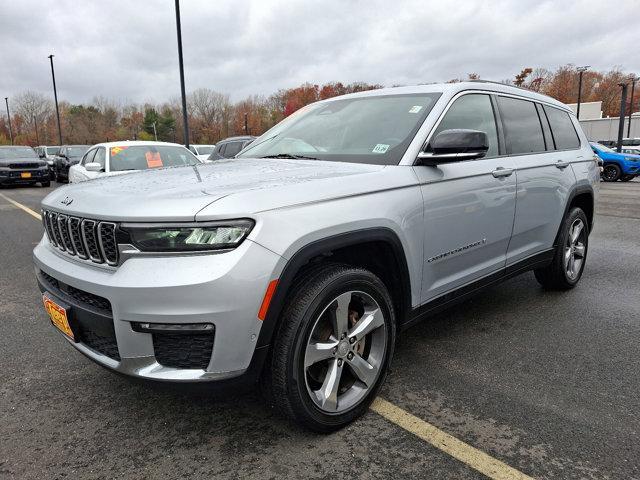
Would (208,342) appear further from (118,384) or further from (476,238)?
(476,238)

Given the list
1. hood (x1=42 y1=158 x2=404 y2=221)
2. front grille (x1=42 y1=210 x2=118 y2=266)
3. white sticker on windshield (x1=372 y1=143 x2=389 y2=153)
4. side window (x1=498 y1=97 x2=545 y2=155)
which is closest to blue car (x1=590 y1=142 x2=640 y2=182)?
side window (x1=498 y1=97 x2=545 y2=155)

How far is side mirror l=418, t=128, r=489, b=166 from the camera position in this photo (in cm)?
268

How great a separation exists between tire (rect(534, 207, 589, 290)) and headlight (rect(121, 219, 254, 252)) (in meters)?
3.34

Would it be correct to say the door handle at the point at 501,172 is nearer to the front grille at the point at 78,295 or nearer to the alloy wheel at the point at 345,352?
the alloy wheel at the point at 345,352

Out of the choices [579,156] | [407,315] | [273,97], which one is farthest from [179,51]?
[273,97]

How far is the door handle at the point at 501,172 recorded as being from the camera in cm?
330

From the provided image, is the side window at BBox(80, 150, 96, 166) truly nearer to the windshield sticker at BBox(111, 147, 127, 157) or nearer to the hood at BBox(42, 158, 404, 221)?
the windshield sticker at BBox(111, 147, 127, 157)

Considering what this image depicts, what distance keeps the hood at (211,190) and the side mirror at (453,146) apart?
329 mm

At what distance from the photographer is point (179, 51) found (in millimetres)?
16656

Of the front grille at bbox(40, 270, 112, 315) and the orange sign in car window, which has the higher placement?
the orange sign in car window

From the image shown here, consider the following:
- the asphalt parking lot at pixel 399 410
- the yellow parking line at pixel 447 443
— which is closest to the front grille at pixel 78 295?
the asphalt parking lot at pixel 399 410

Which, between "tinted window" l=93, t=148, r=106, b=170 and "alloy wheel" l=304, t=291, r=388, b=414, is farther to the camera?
"tinted window" l=93, t=148, r=106, b=170

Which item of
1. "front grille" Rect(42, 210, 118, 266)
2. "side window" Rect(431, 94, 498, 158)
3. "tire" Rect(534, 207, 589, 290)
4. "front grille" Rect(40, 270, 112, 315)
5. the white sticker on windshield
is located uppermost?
"side window" Rect(431, 94, 498, 158)

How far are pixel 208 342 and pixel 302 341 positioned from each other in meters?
0.41
